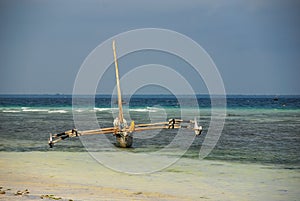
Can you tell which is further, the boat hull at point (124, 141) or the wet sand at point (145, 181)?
the boat hull at point (124, 141)

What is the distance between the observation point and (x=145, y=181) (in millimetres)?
20219

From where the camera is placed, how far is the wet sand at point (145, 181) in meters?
17.1

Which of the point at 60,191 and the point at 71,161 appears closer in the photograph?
the point at 60,191

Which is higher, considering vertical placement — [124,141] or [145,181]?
[124,141]

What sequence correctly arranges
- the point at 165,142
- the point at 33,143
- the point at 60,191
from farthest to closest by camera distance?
the point at 165,142 < the point at 33,143 < the point at 60,191

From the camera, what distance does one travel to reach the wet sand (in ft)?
56.2

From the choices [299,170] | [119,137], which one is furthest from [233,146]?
[299,170]

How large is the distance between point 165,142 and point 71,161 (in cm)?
1220

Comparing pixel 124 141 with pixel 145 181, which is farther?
pixel 124 141

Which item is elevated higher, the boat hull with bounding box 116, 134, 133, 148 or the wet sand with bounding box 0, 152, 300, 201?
the boat hull with bounding box 116, 134, 133, 148

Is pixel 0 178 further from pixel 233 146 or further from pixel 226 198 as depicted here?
pixel 233 146

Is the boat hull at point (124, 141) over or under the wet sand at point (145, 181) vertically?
over

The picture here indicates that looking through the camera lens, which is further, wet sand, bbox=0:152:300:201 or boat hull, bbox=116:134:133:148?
boat hull, bbox=116:134:133:148

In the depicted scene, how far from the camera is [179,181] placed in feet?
66.3
